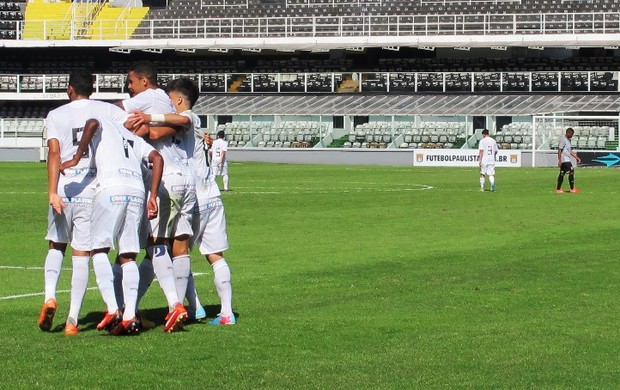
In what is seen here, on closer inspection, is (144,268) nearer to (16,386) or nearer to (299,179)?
(16,386)

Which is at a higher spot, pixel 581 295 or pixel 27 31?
pixel 27 31

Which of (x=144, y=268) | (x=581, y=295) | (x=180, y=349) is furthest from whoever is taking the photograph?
(x=581, y=295)

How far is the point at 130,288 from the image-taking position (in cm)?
1010

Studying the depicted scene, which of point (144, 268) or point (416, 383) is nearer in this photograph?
point (416, 383)

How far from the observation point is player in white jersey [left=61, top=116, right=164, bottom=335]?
10.1 metres

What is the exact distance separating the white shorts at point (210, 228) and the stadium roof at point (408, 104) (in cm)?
4781

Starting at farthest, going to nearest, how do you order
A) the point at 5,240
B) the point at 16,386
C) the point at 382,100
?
1. the point at 382,100
2. the point at 5,240
3. the point at 16,386

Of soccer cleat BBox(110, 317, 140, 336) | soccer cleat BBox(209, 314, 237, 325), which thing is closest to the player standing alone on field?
soccer cleat BBox(209, 314, 237, 325)

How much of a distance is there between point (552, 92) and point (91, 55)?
26.9 meters

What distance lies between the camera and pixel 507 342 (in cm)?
970

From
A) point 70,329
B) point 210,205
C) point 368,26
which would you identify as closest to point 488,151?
point 210,205

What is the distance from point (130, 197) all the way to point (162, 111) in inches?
31.6

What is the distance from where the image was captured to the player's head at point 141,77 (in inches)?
415

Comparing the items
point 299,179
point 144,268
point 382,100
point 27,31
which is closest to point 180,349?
point 144,268
